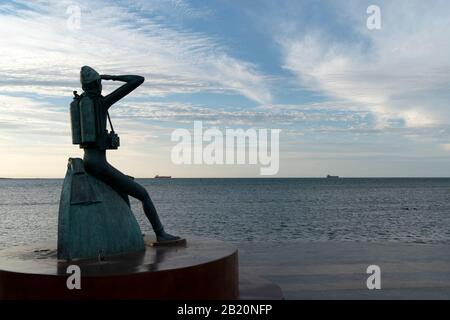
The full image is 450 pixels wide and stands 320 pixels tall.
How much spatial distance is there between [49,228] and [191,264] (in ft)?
87.6

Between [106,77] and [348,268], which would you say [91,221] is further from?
[348,268]

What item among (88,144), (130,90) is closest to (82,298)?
(88,144)

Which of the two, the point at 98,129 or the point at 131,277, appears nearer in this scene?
the point at 131,277

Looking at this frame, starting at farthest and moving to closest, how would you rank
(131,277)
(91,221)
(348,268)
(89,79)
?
(348,268)
(89,79)
(91,221)
(131,277)

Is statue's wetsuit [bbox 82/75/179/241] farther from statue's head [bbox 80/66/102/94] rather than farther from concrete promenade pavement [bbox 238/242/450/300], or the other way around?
concrete promenade pavement [bbox 238/242/450/300]

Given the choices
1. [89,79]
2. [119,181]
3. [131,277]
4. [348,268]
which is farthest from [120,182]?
[348,268]

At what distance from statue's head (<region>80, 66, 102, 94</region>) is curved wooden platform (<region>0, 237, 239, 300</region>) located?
261 centimetres

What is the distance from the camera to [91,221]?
7.71 metres

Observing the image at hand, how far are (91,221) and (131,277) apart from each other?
171cm

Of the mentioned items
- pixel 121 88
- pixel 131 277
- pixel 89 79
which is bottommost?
pixel 131 277

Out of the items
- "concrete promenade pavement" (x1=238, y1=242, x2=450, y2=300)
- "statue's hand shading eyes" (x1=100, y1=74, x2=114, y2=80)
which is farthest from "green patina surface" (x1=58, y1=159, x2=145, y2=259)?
"concrete promenade pavement" (x1=238, y1=242, x2=450, y2=300)

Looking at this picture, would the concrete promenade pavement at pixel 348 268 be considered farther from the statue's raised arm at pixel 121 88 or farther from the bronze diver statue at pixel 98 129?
the statue's raised arm at pixel 121 88

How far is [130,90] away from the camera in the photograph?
834 cm
